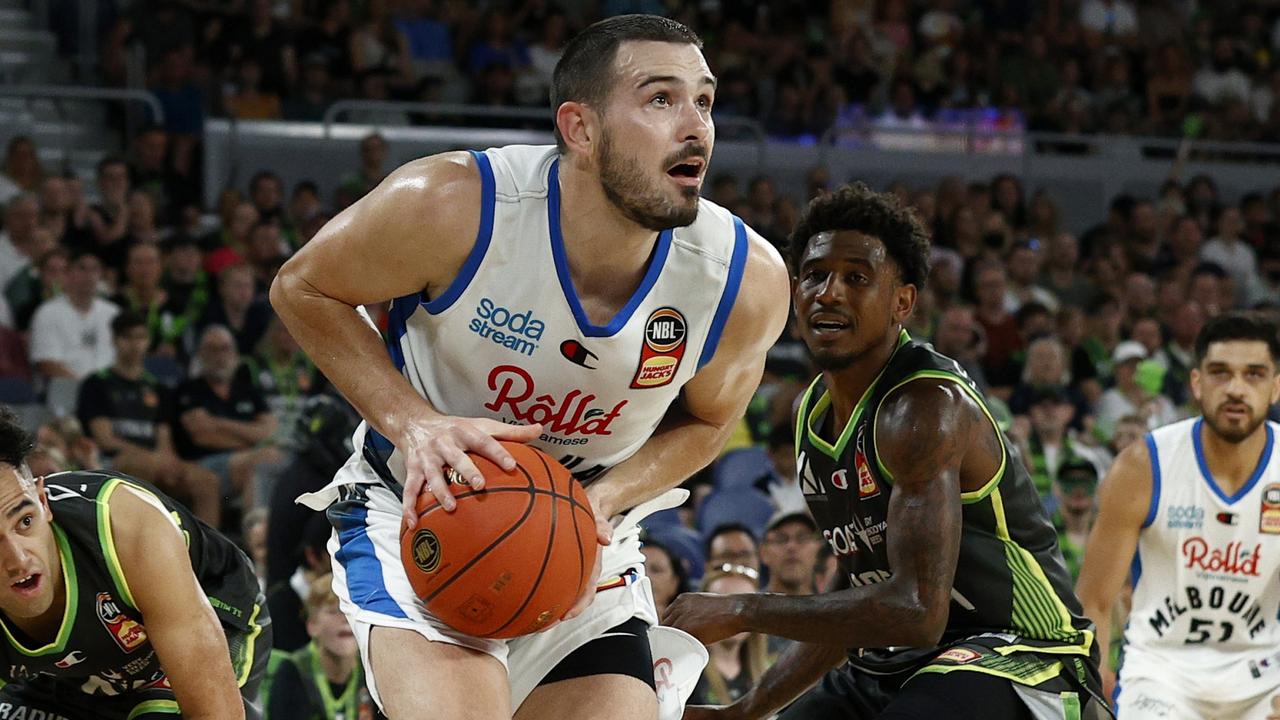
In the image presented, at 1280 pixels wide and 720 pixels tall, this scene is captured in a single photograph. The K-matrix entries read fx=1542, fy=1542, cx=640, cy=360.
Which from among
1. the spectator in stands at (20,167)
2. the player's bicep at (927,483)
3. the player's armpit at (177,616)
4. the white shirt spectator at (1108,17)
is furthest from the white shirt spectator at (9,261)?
the white shirt spectator at (1108,17)

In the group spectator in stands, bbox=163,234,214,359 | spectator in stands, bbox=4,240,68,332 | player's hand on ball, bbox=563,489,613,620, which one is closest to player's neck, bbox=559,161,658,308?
player's hand on ball, bbox=563,489,613,620

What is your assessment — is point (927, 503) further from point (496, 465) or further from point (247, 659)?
point (247, 659)

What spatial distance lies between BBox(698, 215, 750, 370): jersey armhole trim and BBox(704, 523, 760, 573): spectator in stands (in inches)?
149

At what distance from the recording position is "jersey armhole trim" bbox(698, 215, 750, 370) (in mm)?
3551

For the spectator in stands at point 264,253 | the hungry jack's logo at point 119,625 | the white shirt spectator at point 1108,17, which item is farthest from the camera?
the white shirt spectator at point 1108,17

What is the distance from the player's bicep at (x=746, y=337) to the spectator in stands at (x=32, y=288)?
611 cm

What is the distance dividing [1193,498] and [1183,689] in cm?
67

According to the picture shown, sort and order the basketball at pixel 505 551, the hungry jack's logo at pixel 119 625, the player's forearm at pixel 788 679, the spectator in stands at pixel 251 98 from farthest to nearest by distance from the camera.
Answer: the spectator in stands at pixel 251 98, the player's forearm at pixel 788 679, the hungry jack's logo at pixel 119 625, the basketball at pixel 505 551

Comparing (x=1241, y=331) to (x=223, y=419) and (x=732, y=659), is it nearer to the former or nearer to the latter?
(x=732, y=659)

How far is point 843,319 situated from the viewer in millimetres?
3986

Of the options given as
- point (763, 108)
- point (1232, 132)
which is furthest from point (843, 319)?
point (1232, 132)

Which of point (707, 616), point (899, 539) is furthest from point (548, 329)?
point (899, 539)

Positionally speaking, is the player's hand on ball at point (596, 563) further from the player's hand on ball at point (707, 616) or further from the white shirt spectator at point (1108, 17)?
the white shirt spectator at point (1108, 17)

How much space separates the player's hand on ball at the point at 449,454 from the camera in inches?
121
